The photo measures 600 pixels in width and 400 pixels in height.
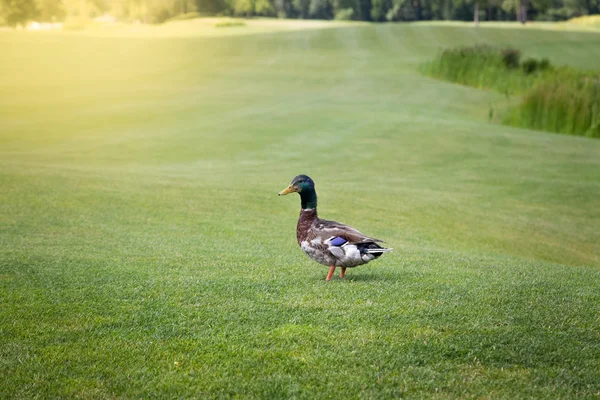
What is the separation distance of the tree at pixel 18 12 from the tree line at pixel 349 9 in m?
3.88

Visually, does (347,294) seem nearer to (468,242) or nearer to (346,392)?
(346,392)

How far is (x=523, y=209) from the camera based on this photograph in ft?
39.8

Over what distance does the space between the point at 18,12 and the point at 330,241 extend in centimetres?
3376

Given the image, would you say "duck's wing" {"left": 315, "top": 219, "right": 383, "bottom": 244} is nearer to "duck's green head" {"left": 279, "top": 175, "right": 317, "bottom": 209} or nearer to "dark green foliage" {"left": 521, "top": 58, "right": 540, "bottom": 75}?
"duck's green head" {"left": 279, "top": 175, "right": 317, "bottom": 209}

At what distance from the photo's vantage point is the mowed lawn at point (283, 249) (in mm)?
4160

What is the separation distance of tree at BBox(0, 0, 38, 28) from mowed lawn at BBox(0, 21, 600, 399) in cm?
971

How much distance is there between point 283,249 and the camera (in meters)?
8.03

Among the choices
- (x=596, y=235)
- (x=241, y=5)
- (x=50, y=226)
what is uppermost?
(x=241, y=5)

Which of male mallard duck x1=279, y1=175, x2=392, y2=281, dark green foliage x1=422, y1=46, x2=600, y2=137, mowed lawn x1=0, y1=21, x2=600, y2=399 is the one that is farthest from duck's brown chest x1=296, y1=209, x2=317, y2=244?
dark green foliage x1=422, y1=46, x2=600, y2=137

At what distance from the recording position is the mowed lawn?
4.16 meters

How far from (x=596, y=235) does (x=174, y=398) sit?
893cm

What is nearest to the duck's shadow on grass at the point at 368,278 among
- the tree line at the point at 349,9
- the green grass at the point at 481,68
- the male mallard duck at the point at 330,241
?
the male mallard duck at the point at 330,241

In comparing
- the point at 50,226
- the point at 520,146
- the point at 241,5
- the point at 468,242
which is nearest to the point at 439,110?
the point at 520,146

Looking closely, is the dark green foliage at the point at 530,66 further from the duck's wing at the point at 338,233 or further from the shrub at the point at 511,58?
the duck's wing at the point at 338,233
